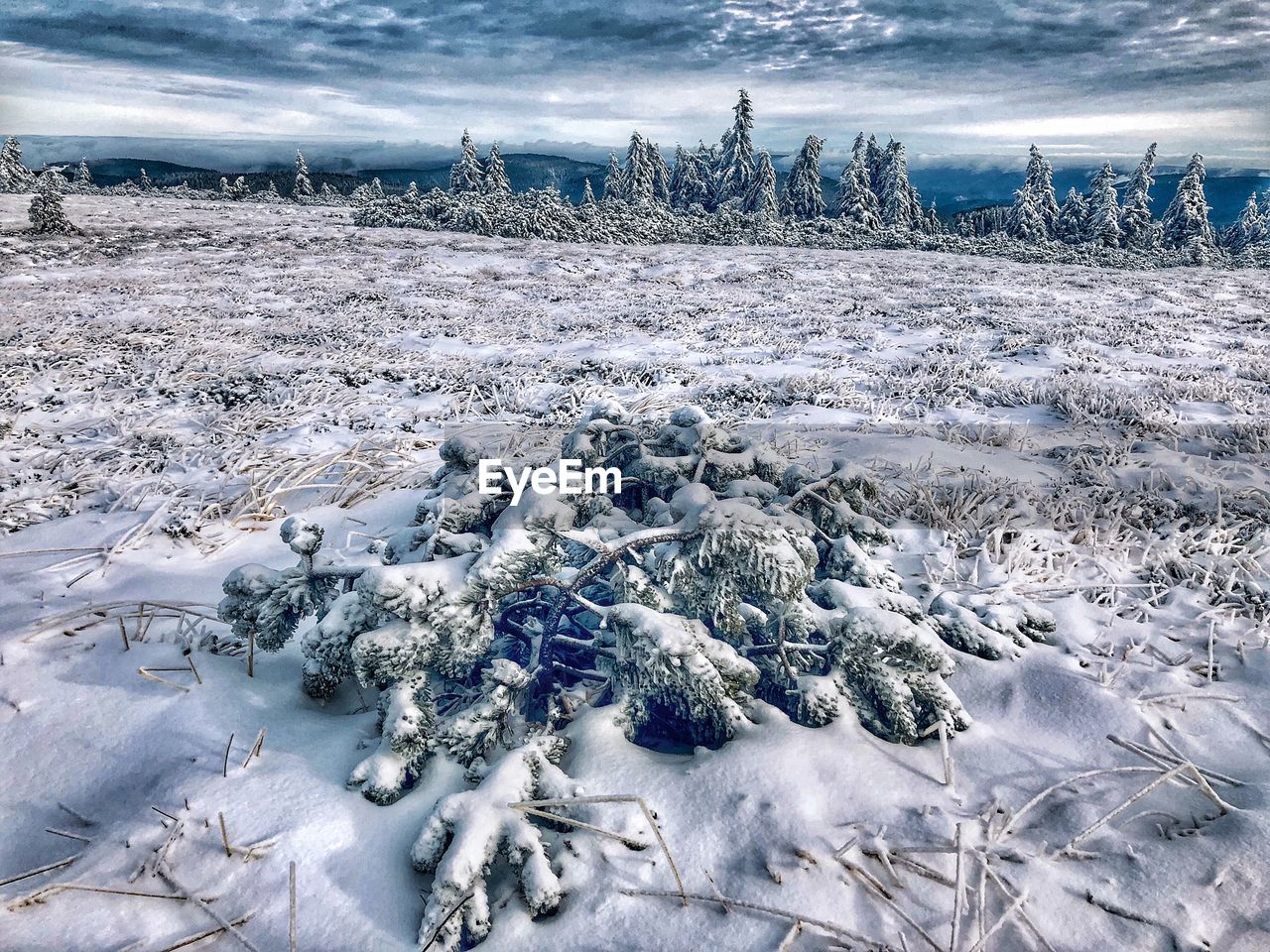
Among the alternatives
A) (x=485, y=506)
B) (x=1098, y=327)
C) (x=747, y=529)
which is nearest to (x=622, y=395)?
(x=485, y=506)

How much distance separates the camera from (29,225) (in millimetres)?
21125

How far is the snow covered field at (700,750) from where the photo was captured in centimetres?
142

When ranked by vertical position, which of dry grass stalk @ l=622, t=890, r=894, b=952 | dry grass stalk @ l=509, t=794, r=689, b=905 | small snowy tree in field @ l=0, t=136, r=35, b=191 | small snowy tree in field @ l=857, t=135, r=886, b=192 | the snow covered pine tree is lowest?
dry grass stalk @ l=622, t=890, r=894, b=952

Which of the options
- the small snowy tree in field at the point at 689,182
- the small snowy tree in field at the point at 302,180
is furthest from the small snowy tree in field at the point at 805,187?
the small snowy tree in field at the point at 302,180

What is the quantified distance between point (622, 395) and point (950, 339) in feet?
19.3

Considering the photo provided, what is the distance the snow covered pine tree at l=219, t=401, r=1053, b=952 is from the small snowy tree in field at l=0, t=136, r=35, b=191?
179 ft

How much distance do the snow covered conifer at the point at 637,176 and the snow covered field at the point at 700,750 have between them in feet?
144

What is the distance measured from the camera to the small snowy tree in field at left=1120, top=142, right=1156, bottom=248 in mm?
39969

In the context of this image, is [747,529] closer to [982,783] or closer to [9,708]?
[982,783]

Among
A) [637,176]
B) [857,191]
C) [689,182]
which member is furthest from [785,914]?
[689,182]

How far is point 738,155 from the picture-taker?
46969 millimetres

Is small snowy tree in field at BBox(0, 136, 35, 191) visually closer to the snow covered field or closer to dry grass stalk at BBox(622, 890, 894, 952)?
the snow covered field

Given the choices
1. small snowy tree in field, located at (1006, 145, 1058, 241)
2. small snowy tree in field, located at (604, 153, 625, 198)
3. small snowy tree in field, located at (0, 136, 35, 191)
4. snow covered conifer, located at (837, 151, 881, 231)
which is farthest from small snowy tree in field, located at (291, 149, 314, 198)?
small snowy tree in field, located at (1006, 145, 1058, 241)

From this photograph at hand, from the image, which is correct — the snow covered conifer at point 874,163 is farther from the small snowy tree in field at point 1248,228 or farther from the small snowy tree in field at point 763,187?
the small snowy tree in field at point 1248,228
